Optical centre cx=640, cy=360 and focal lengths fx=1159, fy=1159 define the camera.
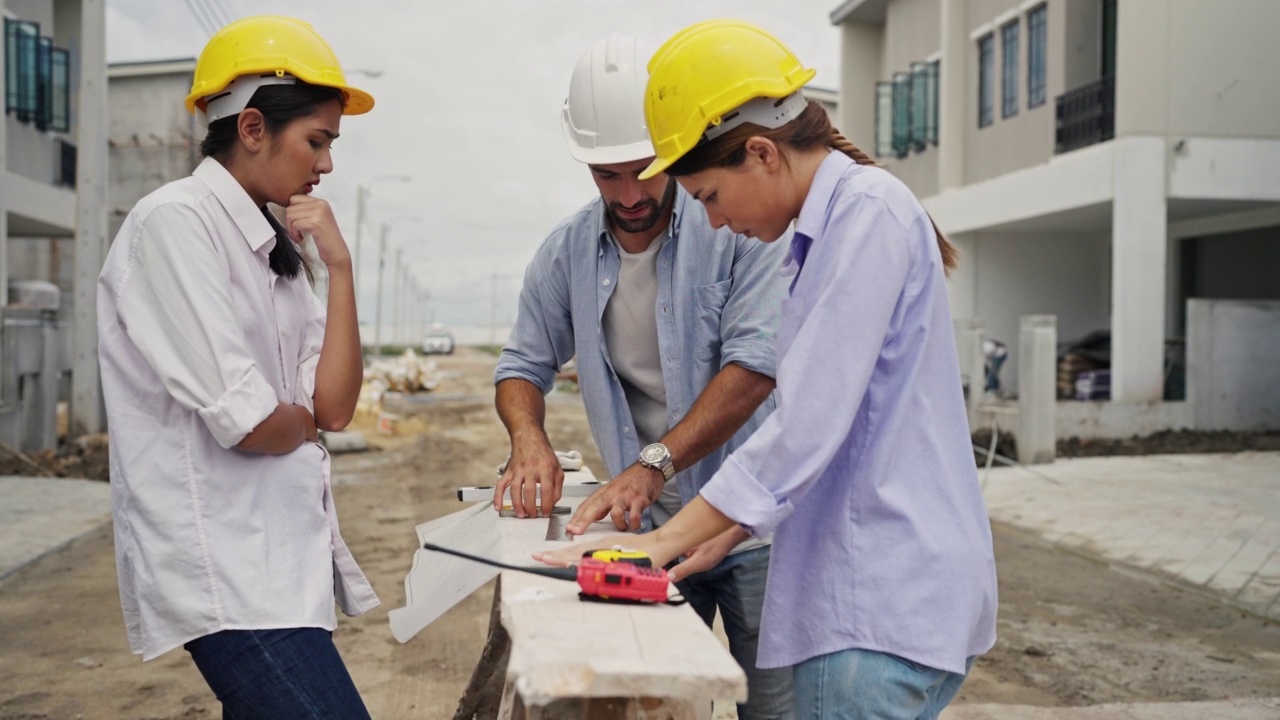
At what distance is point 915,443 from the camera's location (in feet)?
6.33

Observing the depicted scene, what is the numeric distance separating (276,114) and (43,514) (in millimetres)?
9162

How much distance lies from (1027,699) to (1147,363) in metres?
10.9

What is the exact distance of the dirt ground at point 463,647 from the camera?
5.30 meters

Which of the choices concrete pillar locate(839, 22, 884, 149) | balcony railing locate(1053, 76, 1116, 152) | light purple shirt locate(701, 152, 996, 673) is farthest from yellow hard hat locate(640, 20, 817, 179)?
concrete pillar locate(839, 22, 884, 149)

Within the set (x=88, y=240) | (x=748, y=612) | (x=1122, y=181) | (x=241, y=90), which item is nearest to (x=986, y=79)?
(x=1122, y=181)

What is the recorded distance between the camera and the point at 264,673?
83.1 inches

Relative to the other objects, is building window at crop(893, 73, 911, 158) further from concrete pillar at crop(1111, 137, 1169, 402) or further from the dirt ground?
the dirt ground

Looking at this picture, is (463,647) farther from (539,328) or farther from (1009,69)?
(1009,69)

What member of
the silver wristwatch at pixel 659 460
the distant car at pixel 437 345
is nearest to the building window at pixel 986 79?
the silver wristwatch at pixel 659 460

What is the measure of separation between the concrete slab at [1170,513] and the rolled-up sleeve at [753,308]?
17.6ft

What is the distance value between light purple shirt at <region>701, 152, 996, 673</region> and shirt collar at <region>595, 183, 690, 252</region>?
105 cm

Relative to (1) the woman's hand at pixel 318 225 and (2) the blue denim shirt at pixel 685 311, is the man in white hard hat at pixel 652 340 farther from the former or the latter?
(1) the woman's hand at pixel 318 225

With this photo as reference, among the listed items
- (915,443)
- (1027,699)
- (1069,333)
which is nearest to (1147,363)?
(1069,333)

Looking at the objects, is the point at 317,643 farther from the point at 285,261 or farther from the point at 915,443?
the point at 915,443
